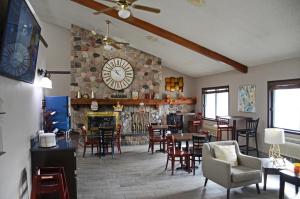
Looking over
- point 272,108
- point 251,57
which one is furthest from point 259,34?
point 272,108

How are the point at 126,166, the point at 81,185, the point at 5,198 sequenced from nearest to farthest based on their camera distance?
the point at 5,198 < the point at 81,185 < the point at 126,166

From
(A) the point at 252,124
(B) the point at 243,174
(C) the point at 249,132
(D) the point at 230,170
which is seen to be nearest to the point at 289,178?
(B) the point at 243,174

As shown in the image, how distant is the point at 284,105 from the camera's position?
5.85 meters

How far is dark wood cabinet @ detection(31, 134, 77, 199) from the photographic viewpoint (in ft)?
10.7

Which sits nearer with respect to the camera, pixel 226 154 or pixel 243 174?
pixel 243 174

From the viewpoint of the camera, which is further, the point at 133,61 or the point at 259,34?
the point at 133,61

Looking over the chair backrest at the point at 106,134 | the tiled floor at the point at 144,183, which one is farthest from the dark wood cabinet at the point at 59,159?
the chair backrest at the point at 106,134

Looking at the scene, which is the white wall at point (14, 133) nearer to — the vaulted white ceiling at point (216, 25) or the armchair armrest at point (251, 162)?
the vaulted white ceiling at point (216, 25)

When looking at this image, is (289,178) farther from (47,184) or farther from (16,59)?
(16,59)

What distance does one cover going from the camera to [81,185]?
4375 mm

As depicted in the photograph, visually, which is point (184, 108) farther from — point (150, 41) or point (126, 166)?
point (126, 166)

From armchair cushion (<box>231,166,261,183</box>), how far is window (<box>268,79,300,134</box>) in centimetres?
223

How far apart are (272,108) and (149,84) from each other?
4.26 meters

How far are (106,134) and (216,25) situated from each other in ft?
12.6
